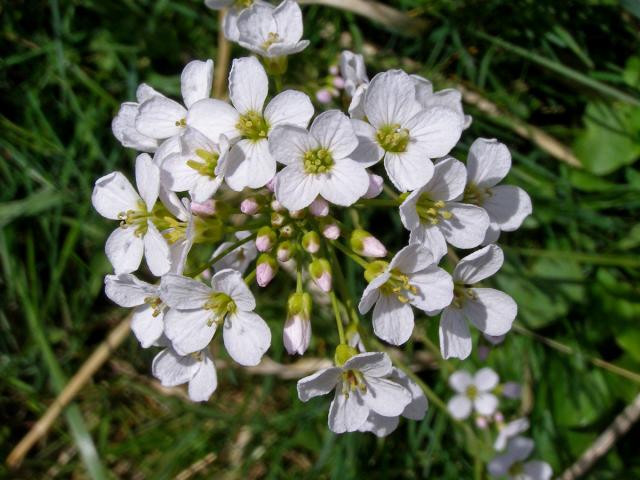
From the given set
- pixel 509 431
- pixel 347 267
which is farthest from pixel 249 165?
pixel 509 431

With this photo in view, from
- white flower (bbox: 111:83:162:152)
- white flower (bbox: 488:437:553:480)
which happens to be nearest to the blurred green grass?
white flower (bbox: 488:437:553:480)

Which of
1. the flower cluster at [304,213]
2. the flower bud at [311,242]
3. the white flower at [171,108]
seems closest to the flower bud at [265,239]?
the flower cluster at [304,213]

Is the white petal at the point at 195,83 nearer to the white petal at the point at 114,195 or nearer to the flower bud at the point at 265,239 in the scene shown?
the white petal at the point at 114,195

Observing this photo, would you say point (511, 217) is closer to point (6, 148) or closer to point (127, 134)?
point (127, 134)

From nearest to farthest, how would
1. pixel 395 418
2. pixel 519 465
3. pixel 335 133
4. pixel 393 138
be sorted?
1. pixel 335 133
2. pixel 393 138
3. pixel 395 418
4. pixel 519 465

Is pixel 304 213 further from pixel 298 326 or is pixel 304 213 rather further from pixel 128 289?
pixel 128 289

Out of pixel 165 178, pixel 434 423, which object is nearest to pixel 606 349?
pixel 434 423
